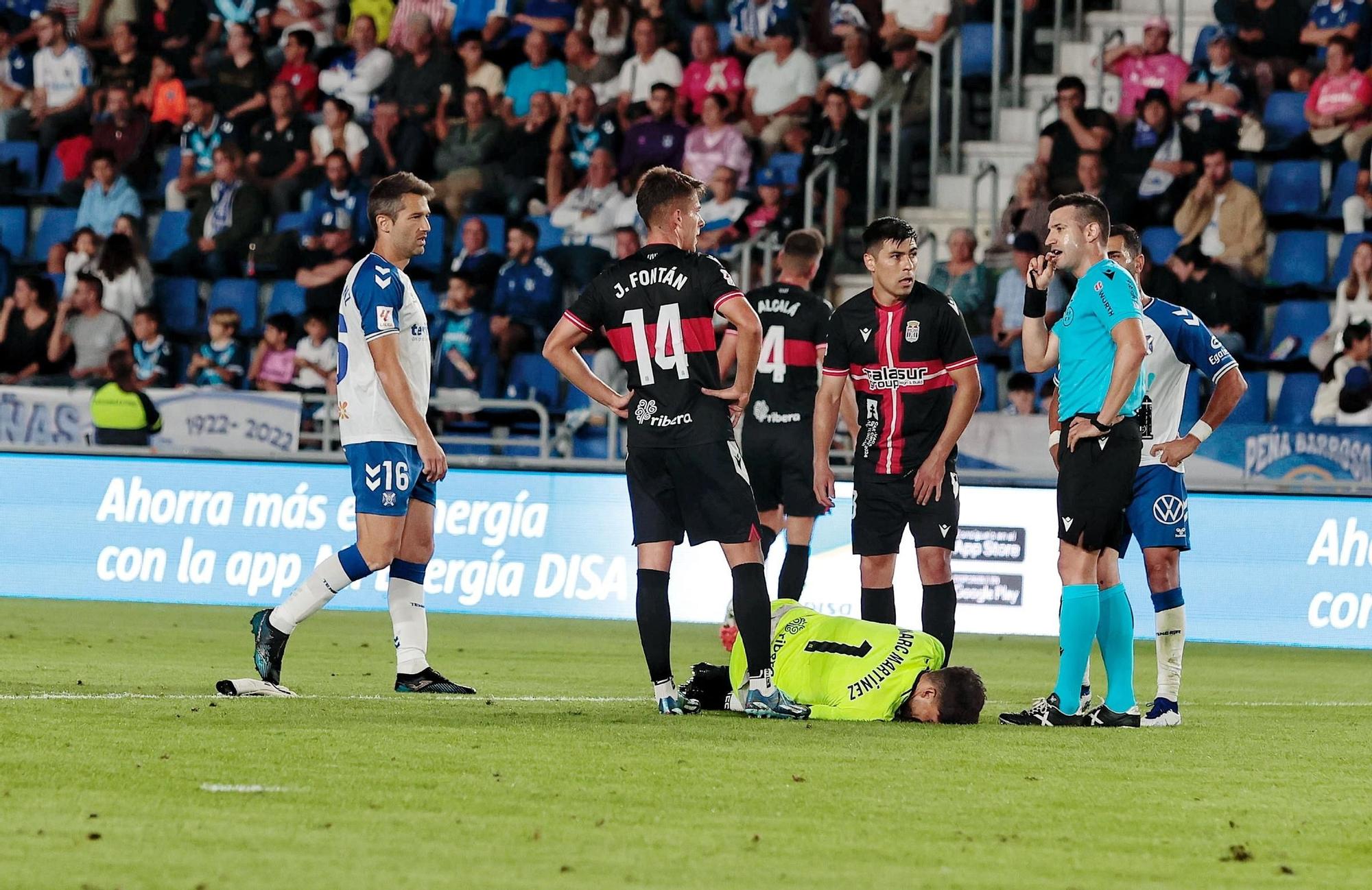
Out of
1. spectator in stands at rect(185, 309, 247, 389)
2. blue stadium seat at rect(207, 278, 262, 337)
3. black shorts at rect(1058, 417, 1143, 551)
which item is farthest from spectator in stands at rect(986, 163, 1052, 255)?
black shorts at rect(1058, 417, 1143, 551)

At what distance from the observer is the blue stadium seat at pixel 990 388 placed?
56.0 feet

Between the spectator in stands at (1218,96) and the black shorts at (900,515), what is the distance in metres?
9.85

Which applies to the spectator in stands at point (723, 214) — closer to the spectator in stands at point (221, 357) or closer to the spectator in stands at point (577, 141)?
the spectator in stands at point (577, 141)

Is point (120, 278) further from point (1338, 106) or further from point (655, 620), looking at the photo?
point (655, 620)

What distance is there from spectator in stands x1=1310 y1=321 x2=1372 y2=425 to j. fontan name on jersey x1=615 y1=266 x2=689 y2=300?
359 inches

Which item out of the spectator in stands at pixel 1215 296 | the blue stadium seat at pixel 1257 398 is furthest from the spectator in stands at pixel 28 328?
the blue stadium seat at pixel 1257 398

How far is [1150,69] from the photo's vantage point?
63.0 feet

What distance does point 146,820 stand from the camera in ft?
17.4

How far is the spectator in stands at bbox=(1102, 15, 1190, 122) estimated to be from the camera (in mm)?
19047

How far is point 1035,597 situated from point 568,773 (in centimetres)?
798

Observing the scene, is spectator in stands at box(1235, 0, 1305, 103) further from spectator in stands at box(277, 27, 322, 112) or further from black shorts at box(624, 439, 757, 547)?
black shorts at box(624, 439, 757, 547)

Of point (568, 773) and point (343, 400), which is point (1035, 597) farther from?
point (568, 773)

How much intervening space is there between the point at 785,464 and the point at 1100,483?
3552 millimetres

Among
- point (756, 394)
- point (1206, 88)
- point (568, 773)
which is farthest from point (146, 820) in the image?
point (1206, 88)
